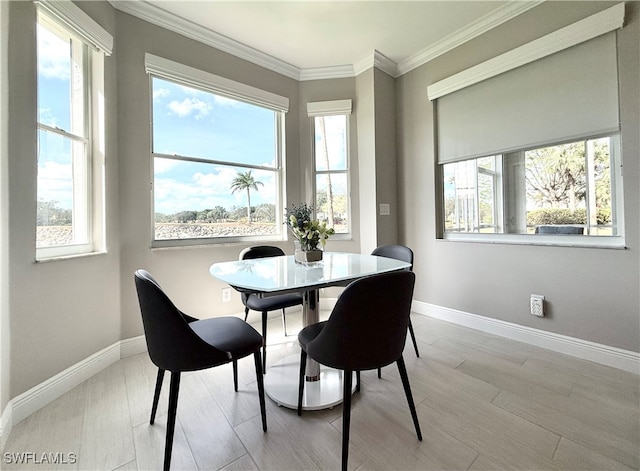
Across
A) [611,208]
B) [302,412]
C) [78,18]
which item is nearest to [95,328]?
[302,412]

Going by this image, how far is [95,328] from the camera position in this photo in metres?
1.95

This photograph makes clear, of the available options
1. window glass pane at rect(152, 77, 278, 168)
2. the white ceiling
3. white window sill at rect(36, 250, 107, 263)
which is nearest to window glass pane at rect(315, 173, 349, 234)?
window glass pane at rect(152, 77, 278, 168)

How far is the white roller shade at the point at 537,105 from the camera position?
1900 millimetres

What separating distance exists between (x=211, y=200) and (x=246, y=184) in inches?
17.0

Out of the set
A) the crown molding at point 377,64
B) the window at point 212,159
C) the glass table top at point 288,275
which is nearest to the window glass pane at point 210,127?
the window at point 212,159

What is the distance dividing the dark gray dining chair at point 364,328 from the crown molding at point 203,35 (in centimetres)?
286

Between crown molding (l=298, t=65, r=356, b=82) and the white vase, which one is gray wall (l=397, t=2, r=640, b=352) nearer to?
crown molding (l=298, t=65, r=356, b=82)

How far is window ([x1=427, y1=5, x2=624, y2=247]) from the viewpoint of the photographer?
6.30ft

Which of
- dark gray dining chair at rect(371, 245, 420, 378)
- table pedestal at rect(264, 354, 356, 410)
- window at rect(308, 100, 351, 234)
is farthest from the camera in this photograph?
window at rect(308, 100, 351, 234)

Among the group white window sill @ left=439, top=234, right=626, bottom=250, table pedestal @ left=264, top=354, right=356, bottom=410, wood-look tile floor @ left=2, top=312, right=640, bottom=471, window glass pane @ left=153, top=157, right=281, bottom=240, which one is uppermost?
window glass pane @ left=153, top=157, right=281, bottom=240

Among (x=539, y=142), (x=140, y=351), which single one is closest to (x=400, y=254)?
(x=539, y=142)

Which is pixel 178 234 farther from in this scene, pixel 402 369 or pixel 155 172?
pixel 402 369

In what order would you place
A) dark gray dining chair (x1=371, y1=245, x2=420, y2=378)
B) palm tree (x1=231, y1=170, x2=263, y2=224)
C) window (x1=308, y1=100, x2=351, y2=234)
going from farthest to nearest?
window (x1=308, y1=100, x2=351, y2=234) < palm tree (x1=231, y1=170, x2=263, y2=224) < dark gray dining chair (x1=371, y1=245, x2=420, y2=378)

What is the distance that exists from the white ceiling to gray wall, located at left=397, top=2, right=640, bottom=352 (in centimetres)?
19
